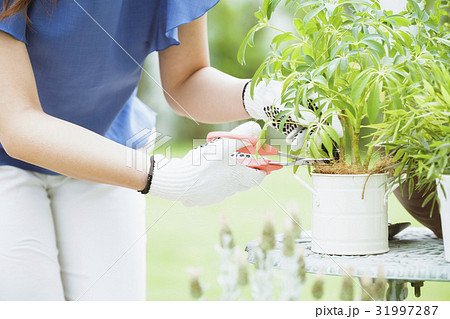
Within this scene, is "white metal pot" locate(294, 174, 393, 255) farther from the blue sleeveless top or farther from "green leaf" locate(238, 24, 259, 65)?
the blue sleeveless top

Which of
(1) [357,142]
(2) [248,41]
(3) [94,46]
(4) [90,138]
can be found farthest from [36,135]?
(1) [357,142]

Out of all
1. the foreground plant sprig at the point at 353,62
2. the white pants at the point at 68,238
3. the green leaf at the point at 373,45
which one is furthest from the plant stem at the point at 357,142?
the white pants at the point at 68,238

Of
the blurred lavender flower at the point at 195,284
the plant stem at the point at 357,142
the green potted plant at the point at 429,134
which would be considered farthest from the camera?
the blurred lavender flower at the point at 195,284

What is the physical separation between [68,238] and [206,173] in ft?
0.95

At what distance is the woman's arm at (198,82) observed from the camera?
0.84 m

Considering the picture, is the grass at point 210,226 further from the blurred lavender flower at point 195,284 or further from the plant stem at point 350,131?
the plant stem at point 350,131

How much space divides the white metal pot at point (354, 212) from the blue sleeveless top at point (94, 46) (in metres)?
0.33

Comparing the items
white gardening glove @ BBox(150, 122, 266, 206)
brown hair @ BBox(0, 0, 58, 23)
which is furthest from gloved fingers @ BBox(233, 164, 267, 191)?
brown hair @ BBox(0, 0, 58, 23)

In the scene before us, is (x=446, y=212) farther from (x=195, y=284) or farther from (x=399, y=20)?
(x=195, y=284)

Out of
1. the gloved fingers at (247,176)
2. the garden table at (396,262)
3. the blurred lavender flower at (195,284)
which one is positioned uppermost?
the gloved fingers at (247,176)

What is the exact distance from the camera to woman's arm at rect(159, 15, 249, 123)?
840 millimetres

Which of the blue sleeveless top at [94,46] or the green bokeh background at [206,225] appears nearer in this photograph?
the blue sleeveless top at [94,46]

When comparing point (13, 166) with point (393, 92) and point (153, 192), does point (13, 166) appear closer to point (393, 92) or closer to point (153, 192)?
point (153, 192)

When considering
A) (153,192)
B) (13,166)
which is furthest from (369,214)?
(13,166)
